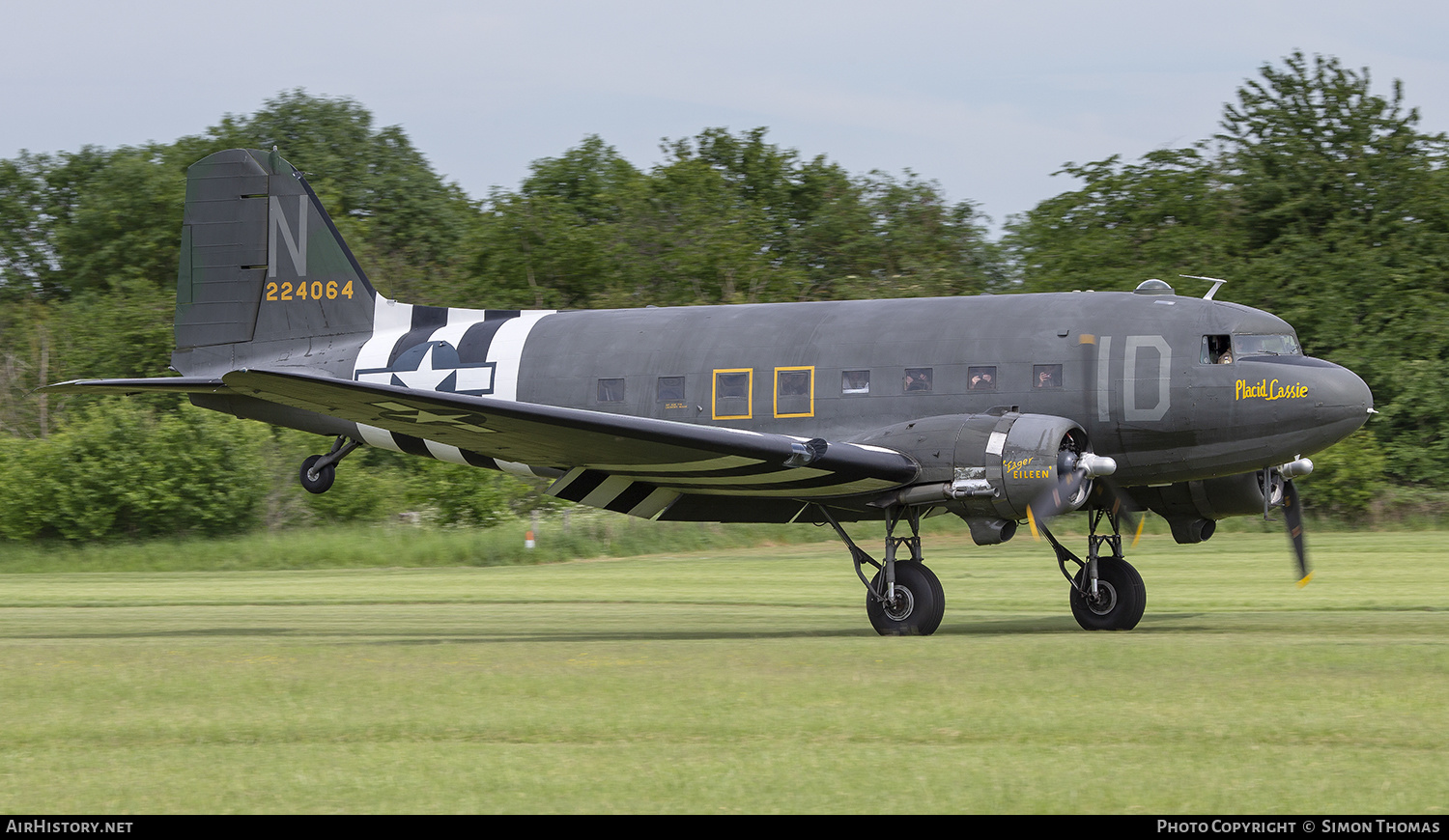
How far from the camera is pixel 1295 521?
733 inches

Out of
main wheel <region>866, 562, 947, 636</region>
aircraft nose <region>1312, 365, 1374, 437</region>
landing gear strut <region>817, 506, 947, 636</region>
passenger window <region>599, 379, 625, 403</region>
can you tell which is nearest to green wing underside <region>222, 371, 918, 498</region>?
landing gear strut <region>817, 506, 947, 636</region>

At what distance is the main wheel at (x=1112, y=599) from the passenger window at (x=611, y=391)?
6.11 m

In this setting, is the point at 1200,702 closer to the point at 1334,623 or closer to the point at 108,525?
the point at 1334,623

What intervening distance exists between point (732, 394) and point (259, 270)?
7.97m

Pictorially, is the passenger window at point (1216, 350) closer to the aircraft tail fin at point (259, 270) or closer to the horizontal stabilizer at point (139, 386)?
the horizontal stabilizer at point (139, 386)

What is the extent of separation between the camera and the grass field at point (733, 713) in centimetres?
811

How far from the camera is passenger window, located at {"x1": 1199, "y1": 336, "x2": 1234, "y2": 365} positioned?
669 inches

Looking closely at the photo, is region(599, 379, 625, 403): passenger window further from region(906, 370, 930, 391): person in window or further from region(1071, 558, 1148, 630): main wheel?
region(1071, 558, 1148, 630): main wheel

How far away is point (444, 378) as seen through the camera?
20.6m

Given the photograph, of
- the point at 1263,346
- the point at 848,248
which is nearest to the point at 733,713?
the point at 1263,346

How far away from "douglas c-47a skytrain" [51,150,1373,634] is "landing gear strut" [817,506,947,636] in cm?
2

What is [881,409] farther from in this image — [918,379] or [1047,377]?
[1047,377]

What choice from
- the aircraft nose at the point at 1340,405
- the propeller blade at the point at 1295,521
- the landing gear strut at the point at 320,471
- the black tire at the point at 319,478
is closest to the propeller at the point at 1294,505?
the propeller blade at the point at 1295,521

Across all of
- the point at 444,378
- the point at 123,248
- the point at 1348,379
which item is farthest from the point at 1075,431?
the point at 123,248
